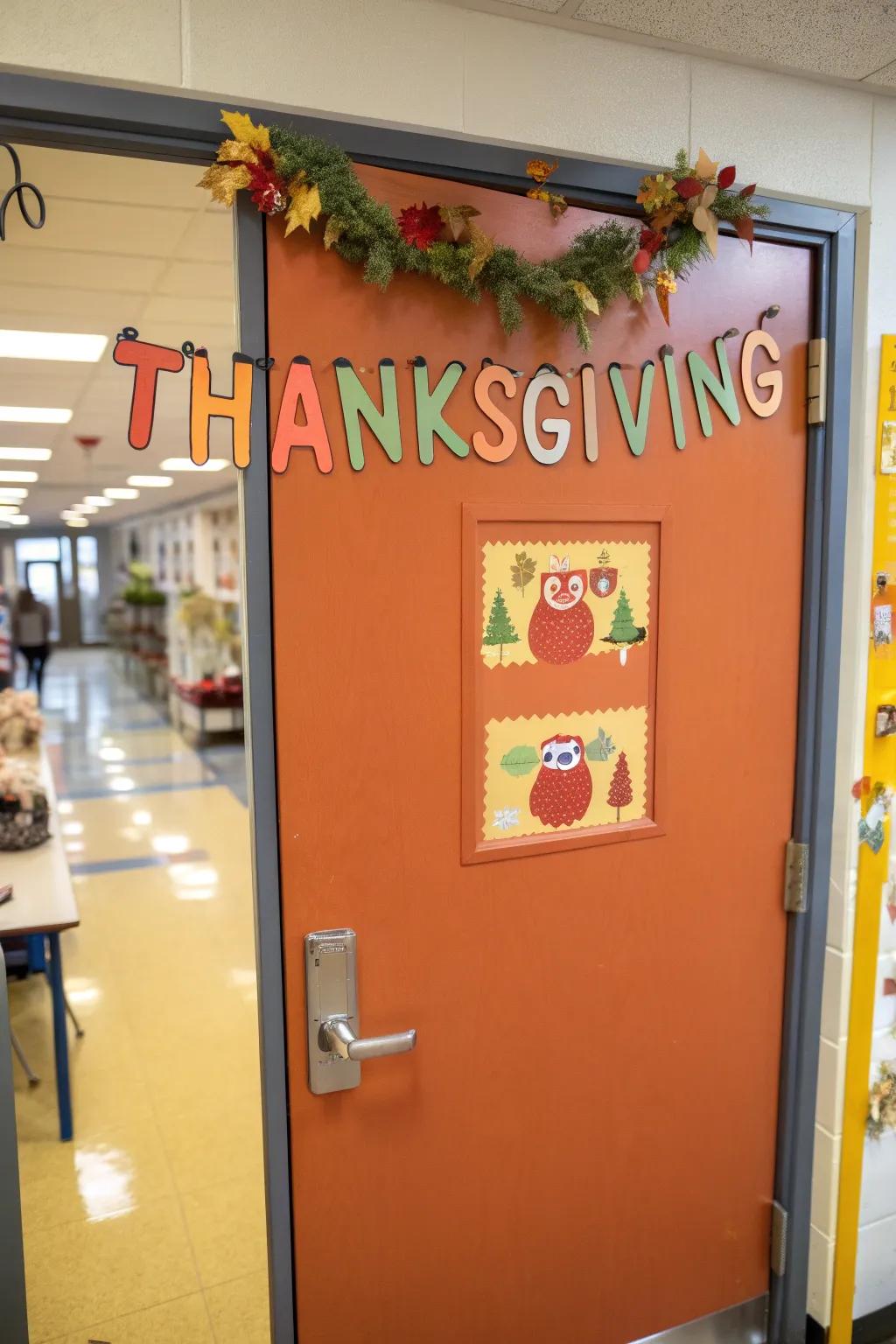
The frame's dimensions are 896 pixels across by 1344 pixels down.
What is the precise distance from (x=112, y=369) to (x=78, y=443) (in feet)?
8.83

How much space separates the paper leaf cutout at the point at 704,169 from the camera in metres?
1.50

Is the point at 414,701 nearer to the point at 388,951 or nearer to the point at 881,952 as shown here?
the point at 388,951

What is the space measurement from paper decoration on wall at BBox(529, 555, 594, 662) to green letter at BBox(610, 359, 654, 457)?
0.25m

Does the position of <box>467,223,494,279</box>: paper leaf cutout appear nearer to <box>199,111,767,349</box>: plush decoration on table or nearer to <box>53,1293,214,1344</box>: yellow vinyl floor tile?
<box>199,111,767,349</box>: plush decoration on table

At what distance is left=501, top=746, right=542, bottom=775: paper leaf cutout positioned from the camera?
1.66m

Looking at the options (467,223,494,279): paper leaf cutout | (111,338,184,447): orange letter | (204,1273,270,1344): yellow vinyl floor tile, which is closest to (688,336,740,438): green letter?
(467,223,494,279): paper leaf cutout

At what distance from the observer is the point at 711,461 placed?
1.77m

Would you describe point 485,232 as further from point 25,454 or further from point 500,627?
point 25,454

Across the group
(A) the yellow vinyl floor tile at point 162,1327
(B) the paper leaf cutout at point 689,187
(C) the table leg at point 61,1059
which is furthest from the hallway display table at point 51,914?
(B) the paper leaf cutout at point 689,187

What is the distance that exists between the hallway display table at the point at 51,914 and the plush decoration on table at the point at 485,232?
7.46 ft

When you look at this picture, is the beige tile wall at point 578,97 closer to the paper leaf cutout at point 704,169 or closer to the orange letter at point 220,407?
the paper leaf cutout at point 704,169

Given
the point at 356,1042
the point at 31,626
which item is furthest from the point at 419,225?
the point at 31,626

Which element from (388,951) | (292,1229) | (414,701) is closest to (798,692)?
(414,701)

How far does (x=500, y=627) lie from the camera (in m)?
1.63
